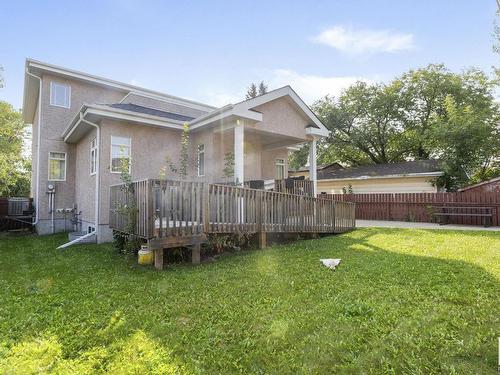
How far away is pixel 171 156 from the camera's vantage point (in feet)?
35.0

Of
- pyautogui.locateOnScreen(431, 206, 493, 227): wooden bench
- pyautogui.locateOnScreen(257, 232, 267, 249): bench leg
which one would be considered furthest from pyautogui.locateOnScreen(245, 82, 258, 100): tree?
pyautogui.locateOnScreen(257, 232, 267, 249): bench leg

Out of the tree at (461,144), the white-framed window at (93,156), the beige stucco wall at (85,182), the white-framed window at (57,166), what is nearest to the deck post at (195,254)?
the beige stucco wall at (85,182)

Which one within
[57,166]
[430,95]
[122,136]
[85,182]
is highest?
[430,95]

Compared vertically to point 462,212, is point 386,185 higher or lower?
higher

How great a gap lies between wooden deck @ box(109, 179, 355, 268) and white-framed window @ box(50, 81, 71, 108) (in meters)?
7.36

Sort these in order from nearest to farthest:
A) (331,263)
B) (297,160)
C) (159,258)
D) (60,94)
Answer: (331,263)
(159,258)
(60,94)
(297,160)

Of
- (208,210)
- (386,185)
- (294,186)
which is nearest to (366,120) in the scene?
(386,185)

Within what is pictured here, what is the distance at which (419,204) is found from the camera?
14523mm

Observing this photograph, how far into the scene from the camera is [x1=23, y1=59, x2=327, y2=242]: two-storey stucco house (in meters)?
9.09

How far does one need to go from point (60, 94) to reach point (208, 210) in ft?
34.7

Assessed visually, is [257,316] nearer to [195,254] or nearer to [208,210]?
[195,254]

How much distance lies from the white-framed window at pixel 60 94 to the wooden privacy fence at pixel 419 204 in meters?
13.0

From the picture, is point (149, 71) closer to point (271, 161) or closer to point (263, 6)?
point (263, 6)

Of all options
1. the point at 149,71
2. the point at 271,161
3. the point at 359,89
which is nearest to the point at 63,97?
the point at 149,71
